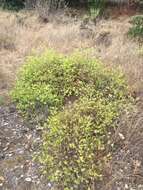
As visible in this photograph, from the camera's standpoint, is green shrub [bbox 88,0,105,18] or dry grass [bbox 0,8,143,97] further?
green shrub [bbox 88,0,105,18]

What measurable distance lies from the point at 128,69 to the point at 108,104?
1319 mm

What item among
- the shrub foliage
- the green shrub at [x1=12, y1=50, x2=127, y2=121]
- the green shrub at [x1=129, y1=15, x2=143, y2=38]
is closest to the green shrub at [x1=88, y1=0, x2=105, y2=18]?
the green shrub at [x1=129, y1=15, x2=143, y2=38]

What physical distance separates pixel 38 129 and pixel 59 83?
797mm

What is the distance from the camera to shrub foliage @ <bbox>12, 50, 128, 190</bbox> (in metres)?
3.82

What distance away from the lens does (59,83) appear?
200 inches

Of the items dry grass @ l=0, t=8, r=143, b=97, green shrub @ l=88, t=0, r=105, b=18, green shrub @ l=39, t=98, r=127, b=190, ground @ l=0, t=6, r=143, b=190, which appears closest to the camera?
green shrub @ l=39, t=98, r=127, b=190

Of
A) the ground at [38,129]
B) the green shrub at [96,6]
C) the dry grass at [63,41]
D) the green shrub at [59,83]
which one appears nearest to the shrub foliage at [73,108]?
the green shrub at [59,83]

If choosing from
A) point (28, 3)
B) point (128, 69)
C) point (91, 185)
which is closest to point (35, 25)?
point (28, 3)

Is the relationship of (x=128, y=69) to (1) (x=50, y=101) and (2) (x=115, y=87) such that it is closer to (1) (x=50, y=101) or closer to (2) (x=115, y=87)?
(2) (x=115, y=87)

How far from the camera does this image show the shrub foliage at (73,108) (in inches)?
150

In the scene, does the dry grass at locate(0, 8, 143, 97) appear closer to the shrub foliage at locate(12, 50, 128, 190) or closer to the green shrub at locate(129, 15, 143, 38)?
the green shrub at locate(129, 15, 143, 38)

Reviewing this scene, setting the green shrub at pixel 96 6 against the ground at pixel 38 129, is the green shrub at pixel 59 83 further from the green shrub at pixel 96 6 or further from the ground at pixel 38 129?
the green shrub at pixel 96 6

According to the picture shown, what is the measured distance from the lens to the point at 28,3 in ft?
42.9

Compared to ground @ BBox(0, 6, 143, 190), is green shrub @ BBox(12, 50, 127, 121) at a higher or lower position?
higher
